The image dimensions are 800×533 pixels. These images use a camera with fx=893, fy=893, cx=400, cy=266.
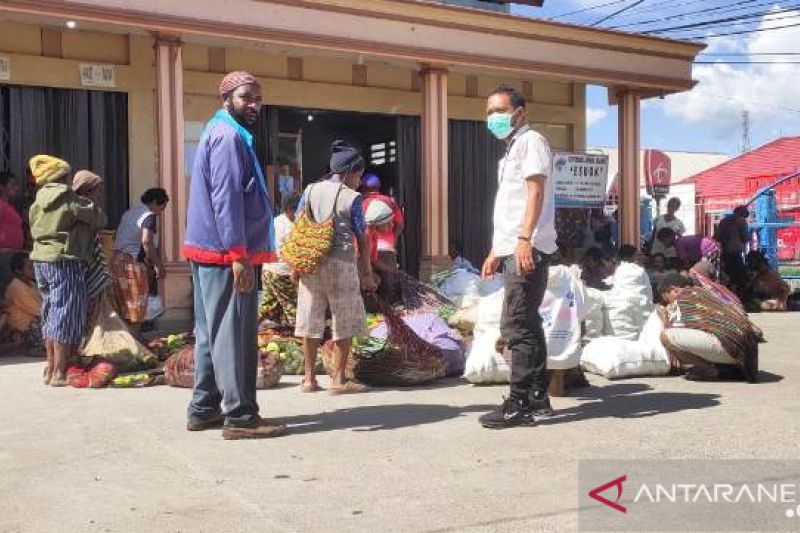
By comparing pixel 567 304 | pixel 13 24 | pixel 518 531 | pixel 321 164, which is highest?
pixel 13 24

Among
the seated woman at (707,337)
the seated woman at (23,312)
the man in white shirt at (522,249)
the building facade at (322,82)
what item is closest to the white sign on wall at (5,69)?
the building facade at (322,82)

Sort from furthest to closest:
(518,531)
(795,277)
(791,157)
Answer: (791,157), (795,277), (518,531)

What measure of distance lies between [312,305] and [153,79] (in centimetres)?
527

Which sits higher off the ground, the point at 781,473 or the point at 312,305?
the point at 312,305

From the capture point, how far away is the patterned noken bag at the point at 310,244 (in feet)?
19.6

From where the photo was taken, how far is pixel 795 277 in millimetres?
15406

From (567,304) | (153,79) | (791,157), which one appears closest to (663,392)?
(567,304)

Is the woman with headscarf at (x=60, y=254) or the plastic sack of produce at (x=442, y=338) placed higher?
the woman with headscarf at (x=60, y=254)

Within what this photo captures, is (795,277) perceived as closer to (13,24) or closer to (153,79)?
(153,79)

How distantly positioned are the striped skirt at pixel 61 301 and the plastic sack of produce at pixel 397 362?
2.08 m

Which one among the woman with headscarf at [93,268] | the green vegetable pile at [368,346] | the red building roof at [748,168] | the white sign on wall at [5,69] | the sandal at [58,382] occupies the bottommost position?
the sandal at [58,382]

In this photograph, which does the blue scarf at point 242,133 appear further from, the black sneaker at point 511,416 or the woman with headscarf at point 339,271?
the black sneaker at point 511,416

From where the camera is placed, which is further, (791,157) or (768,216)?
(791,157)

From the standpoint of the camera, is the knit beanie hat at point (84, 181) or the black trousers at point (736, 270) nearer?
the knit beanie hat at point (84, 181)
